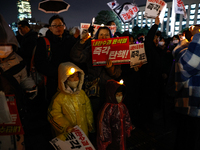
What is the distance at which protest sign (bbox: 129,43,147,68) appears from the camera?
3414 millimetres

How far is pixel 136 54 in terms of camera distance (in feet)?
11.3

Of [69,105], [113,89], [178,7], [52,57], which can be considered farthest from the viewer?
[178,7]

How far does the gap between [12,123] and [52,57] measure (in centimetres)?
140

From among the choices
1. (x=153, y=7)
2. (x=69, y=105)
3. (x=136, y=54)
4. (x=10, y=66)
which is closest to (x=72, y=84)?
(x=69, y=105)

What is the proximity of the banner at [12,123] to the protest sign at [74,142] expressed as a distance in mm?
574

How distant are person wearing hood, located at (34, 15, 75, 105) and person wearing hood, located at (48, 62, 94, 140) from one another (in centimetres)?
53

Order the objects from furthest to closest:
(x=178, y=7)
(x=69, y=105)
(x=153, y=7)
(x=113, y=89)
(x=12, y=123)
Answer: (x=178, y=7), (x=153, y=7), (x=113, y=89), (x=69, y=105), (x=12, y=123)

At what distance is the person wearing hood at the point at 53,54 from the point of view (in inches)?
113

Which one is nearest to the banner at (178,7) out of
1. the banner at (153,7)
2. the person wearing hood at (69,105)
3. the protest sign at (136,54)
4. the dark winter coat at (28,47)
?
the banner at (153,7)

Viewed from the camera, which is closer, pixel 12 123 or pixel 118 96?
pixel 12 123

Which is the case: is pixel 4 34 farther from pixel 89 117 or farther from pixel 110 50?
pixel 89 117

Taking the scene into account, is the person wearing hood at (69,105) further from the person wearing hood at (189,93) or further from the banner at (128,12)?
the banner at (128,12)

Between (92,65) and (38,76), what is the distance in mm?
1383

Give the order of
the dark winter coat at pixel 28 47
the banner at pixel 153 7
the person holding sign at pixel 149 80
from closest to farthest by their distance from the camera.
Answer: the person holding sign at pixel 149 80 < the dark winter coat at pixel 28 47 < the banner at pixel 153 7
